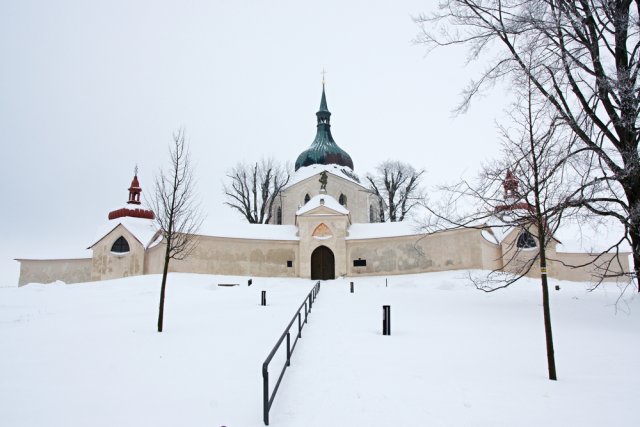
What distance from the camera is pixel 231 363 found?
683 cm

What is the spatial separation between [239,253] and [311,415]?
25011mm

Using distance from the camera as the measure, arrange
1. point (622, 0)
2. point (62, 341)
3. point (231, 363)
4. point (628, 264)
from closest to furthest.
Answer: point (231, 363)
point (62, 341)
point (622, 0)
point (628, 264)

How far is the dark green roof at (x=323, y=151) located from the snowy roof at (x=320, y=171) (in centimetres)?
93

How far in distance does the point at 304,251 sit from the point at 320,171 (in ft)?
34.6

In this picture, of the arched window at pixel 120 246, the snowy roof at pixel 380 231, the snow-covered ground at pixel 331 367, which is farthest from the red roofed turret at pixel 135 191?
the snow-covered ground at pixel 331 367

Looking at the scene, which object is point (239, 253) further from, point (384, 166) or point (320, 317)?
point (384, 166)

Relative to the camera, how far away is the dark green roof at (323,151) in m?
40.2

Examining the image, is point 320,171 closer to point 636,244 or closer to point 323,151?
point 323,151

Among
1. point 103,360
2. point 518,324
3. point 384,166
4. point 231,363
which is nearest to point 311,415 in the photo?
point 231,363

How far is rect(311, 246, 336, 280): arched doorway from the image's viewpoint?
29.7 metres

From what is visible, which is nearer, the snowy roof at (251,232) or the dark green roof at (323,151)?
the snowy roof at (251,232)

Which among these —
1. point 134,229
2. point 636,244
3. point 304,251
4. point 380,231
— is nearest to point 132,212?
point 134,229

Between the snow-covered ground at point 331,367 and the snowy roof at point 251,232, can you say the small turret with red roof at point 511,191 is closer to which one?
the snow-covered ground at point 331,367

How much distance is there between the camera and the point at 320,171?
37.4m
